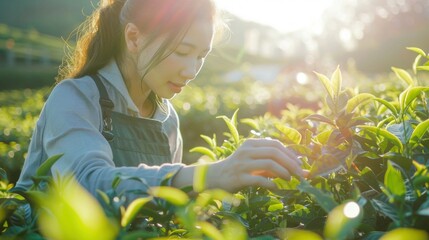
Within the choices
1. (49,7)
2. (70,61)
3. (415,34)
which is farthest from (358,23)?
(70,61)

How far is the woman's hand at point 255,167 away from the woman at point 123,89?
0.30 m

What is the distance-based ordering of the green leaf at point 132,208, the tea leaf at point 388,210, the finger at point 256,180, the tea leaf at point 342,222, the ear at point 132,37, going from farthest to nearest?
the ear at point 132,37 < the finger at point 256,180 < the tea leaf at point 388,210 < the green leaf at point 132,208 < the tea leaf at point 342,222

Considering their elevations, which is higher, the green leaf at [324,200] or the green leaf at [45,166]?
the green leaf at [324,200]

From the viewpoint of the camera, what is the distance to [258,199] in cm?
126

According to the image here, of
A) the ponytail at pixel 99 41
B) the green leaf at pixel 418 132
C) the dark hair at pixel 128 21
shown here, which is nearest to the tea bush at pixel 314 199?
the green leaf at pixel 418 132

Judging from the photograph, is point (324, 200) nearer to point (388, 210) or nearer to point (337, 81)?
point (388, 210)

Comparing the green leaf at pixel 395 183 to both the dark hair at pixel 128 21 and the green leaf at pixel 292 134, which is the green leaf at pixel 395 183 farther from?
the dark hair at pixel 128 21

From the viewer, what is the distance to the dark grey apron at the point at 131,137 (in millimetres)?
2215

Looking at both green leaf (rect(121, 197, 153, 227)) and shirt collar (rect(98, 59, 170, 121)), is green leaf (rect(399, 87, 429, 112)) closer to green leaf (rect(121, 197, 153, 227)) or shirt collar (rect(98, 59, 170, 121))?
green leaf (rect(121, 197, 153, 227))

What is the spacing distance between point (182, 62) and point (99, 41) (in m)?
0.52

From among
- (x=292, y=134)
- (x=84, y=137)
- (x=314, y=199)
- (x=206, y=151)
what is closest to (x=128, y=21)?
(x=84, y=137)

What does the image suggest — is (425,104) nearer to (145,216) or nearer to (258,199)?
(258,199)

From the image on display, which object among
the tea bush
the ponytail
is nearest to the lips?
the ponytail

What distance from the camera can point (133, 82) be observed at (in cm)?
251
